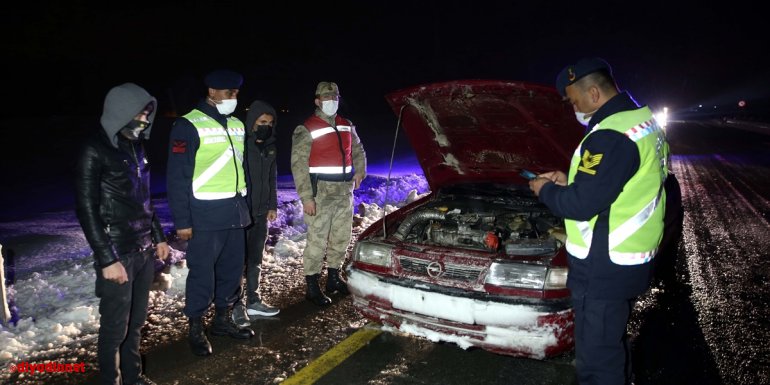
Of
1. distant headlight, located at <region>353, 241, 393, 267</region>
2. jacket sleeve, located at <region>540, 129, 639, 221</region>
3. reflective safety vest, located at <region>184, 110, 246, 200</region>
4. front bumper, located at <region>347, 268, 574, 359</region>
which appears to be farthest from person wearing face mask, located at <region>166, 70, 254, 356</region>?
jacket sleeve, located at <region>540, 129, 639, 221</region>

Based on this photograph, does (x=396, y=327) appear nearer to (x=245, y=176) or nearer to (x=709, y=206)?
(x=245, y=176)

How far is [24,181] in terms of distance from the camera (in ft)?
39.3

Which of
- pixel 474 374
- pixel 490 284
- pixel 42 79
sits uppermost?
pixel 42 79

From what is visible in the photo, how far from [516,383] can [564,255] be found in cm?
91

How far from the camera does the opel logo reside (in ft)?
10.4

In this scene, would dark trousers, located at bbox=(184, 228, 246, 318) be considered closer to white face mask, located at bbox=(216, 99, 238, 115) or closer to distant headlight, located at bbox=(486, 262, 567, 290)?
white face mask, located at bbox=(216, 99, 238, 115)

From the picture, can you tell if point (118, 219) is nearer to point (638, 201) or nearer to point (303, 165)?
point (303, 165)

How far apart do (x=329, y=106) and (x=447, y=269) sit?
2172 mm

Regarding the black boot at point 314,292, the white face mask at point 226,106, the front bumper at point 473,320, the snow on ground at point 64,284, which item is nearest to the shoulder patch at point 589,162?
the front bumper at point 473,320

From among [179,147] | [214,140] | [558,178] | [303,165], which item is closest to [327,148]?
[303,165]

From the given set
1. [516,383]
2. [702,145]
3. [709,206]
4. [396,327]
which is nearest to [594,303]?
[516,383]

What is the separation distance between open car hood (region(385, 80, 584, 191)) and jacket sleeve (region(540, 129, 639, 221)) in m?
0.91

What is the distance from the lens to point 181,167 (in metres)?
3.44

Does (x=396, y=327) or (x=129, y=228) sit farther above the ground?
(x=129, y=228)
